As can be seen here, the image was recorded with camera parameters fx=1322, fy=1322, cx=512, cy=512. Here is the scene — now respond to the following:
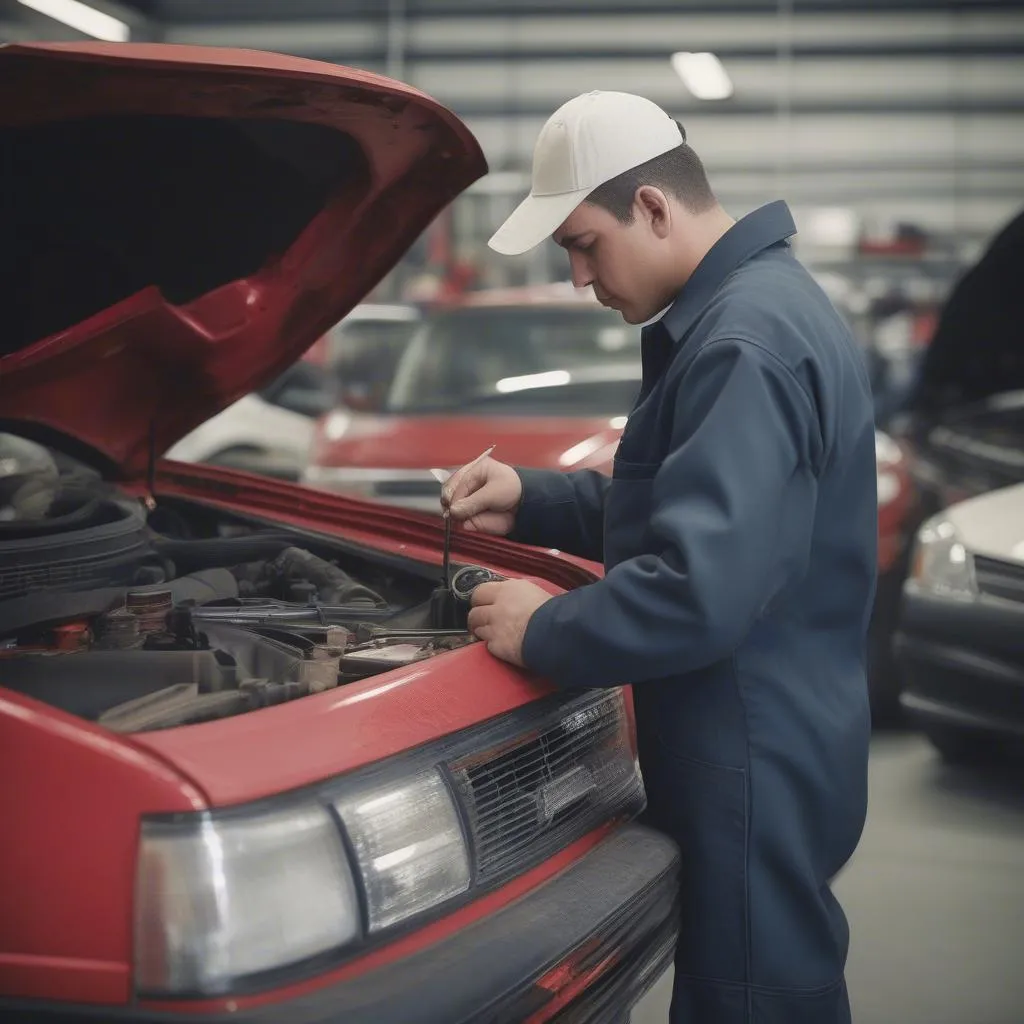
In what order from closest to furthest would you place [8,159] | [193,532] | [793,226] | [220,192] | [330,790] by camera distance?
[330,790] < [793,226] < [8,159] < [220,192] < [193,532]

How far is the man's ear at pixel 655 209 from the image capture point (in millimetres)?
1743

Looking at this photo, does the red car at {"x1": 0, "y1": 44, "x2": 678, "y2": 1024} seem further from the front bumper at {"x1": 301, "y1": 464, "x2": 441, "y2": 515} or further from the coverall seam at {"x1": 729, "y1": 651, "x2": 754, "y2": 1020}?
the front bumper at {"x1": 301, "y1": 464, "x2": 441, "y2": 515}

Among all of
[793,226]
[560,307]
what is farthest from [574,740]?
[560,307]

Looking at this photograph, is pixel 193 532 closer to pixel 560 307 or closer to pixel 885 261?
pixel 560 307

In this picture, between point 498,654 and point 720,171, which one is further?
point 720,171

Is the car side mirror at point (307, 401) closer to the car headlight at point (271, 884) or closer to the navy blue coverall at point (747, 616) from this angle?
the navy blue coverall at point (747, 616)

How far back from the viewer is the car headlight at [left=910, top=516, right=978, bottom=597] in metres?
3.67

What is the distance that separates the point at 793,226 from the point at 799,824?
83 centimetres

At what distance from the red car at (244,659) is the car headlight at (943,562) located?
184 centimetres

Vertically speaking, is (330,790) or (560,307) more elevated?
(560,307)

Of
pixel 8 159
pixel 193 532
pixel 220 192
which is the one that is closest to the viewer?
pixel 8 159

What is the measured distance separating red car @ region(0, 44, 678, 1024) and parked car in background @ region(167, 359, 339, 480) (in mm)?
4883

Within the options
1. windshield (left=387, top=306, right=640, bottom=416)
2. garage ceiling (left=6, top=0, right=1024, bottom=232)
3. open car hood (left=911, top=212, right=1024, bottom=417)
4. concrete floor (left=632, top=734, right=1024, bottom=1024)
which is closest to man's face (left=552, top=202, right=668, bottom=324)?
concrete floor (left=632, top=734, right=1024, bottom=1024)

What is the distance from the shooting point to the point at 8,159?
2137 mm
